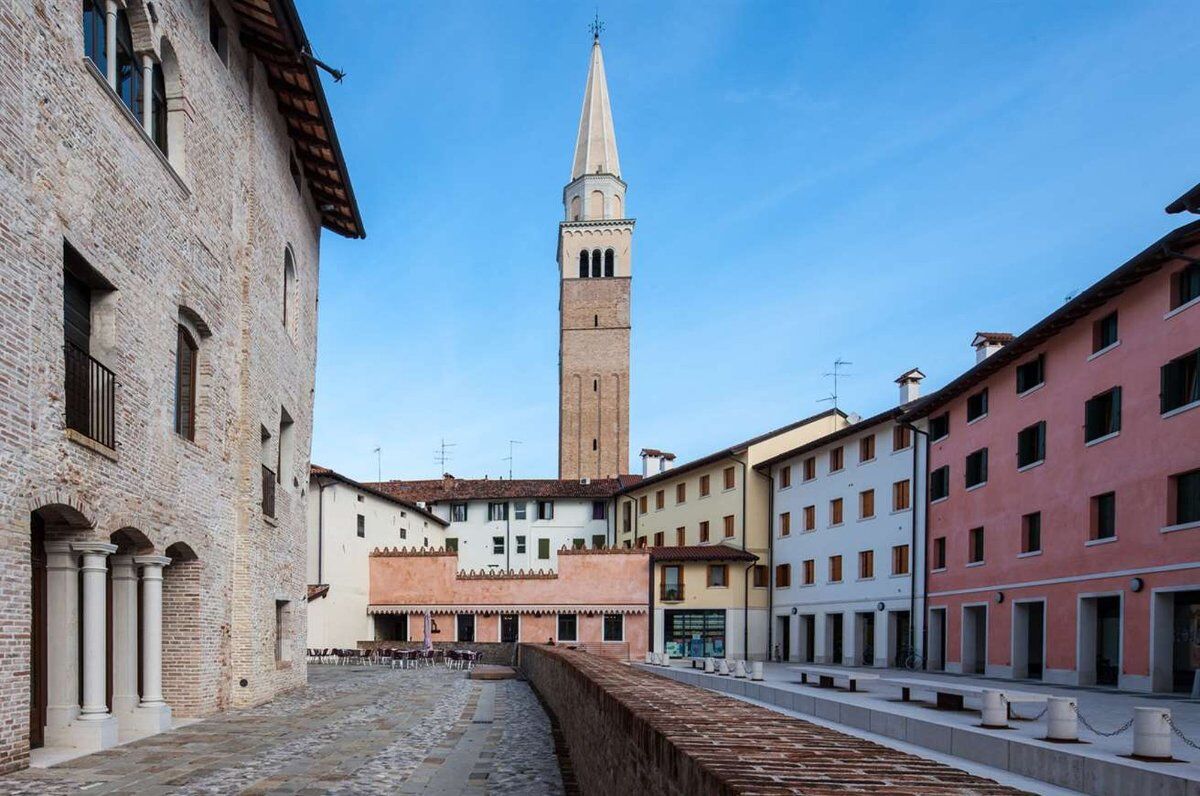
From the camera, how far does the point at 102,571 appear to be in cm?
1138

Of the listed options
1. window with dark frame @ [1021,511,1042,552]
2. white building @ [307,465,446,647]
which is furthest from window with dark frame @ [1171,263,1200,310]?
white building @ [307,465,446,647]

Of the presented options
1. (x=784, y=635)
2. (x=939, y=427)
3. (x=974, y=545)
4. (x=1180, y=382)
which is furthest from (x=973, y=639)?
(x=784, y=635)

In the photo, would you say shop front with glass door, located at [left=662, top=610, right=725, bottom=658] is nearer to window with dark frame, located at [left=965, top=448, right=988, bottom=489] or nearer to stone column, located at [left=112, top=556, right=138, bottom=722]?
window with dark frame, located at [left=965, top=448, right=988, bottom=489]

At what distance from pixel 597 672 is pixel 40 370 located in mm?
6563

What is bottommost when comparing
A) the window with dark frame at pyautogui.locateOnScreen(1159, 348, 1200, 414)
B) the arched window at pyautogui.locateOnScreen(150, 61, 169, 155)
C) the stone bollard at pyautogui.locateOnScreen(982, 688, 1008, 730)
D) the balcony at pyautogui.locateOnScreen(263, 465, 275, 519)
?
the stone bollard at pyautogui.locateOnScreen(982, 688, 1008, 730)

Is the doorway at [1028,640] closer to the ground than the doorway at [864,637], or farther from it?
farther from it

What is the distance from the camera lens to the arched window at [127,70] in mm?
12430

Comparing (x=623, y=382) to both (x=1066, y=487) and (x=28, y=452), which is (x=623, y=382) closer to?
(x=1066, y=487)

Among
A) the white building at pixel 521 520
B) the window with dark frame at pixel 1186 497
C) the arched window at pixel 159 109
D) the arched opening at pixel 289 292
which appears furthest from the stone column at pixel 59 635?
the white building at pixel 521 520

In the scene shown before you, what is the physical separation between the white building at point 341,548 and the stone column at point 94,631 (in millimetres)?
25723

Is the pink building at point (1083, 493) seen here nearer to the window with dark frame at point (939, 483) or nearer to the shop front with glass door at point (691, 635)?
the window with dark frame at point (939, 483)

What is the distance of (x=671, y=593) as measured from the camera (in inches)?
1745

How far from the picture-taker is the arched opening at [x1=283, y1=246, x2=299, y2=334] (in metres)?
21.3

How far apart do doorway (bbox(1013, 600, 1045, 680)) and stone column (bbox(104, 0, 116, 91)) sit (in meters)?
24.7
